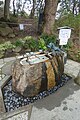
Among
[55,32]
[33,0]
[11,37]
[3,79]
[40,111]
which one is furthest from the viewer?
[33,0]

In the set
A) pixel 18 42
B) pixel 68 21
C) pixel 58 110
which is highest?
pixel 68 21

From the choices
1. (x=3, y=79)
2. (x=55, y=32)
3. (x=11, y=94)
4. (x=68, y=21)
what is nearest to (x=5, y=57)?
(x=3, y=79)

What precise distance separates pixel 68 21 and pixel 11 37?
2439mm

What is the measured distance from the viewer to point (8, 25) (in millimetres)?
7473

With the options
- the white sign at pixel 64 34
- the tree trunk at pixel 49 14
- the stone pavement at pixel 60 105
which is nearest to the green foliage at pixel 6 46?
the white sign at pixel 64 34

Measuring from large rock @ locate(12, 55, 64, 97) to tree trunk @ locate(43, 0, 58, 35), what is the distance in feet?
10.7

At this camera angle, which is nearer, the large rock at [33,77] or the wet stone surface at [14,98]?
the wet stone surface at [14,98]

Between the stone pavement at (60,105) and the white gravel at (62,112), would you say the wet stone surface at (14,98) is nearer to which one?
the stone pavement at (60,105)

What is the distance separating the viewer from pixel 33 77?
116 inches

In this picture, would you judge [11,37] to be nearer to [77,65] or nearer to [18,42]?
[18,42]

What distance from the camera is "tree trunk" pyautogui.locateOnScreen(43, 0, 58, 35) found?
5.95 meters

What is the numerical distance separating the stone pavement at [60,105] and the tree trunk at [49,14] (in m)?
3.22

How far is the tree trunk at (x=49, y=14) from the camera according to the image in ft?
19.5

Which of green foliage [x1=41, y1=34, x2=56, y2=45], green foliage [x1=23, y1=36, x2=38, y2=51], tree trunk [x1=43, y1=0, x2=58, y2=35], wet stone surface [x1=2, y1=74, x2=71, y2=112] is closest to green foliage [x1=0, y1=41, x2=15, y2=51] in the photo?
green foliage [x1=23, y1=36, x2=38, y2=51]
